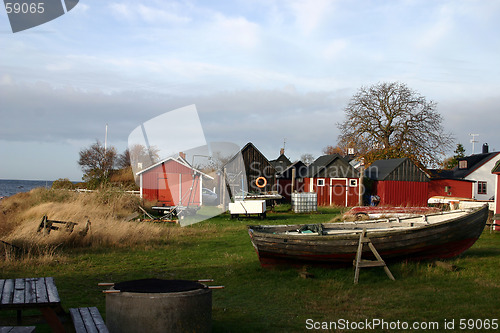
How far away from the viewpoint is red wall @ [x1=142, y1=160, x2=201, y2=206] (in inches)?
1324

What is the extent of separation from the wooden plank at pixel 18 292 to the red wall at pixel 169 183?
89.5 feet

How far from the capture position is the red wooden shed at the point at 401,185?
38.2m

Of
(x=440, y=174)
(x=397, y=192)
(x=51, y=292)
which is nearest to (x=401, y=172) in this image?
(x=397, y=192)

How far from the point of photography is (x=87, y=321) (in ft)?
17.8

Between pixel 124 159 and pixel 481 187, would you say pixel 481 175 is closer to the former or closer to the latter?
pixel 481 187

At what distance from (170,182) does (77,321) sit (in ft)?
95.4

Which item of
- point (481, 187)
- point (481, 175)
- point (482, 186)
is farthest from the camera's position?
point (481, 175)

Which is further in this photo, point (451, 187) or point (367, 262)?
point (451, 187)

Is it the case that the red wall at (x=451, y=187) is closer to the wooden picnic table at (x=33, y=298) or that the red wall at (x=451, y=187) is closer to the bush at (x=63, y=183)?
the bush at (x=63, y=183)

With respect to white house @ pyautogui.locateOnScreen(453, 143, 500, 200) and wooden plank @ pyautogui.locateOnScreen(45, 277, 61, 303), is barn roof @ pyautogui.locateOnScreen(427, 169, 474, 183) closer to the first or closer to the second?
white house @ pyautogui.locateOnScreen(453, 143, 500, 200)

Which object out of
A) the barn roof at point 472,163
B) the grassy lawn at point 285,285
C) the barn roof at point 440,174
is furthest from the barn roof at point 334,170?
the grassy lawn at point 285,285

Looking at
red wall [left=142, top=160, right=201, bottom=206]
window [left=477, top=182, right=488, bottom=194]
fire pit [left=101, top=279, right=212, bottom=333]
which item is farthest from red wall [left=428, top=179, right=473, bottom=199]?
fire pit [left=101, top=279, right=212, bottom=333]

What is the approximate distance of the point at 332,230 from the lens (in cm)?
1292

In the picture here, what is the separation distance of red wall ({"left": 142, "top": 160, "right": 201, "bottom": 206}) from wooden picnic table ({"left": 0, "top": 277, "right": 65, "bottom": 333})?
89.7ft
